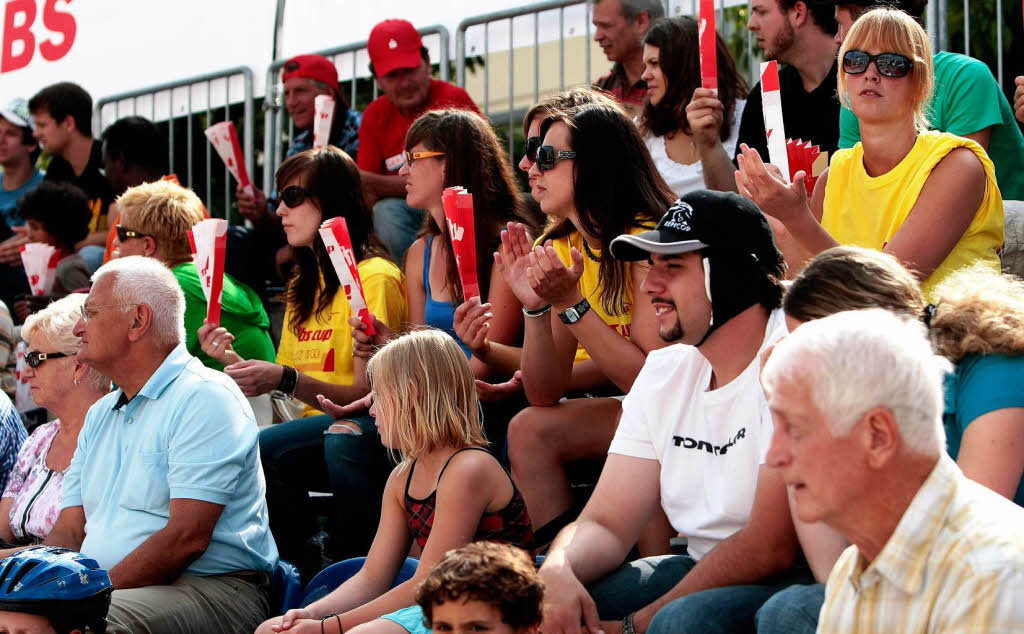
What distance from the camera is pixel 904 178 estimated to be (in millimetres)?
4504

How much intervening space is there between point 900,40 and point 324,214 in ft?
9.61

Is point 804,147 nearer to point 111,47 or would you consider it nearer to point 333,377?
point 333,377

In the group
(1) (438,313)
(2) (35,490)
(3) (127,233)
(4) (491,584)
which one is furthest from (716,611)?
(3) (127,233)

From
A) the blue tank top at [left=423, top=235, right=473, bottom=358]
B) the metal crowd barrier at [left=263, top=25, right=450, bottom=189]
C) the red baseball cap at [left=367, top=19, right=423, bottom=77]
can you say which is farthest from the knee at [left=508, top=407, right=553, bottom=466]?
the metal crowd barrier at [left=263, top=25, right=450, bottom=189]

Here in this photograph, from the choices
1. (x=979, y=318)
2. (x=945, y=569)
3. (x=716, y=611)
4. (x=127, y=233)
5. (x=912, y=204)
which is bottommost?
(x=716, y=611)

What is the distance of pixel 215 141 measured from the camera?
7.89 metres

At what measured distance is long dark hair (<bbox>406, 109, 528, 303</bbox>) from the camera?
18.7 feet

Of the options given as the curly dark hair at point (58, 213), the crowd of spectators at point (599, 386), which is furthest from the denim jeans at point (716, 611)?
the curly dark hair at point (58, 213)

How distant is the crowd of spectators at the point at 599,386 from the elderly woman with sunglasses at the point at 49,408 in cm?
1

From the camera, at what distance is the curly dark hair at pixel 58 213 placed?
849 centimetres

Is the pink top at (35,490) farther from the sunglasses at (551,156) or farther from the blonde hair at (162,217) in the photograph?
the sunglasses at (551,156)

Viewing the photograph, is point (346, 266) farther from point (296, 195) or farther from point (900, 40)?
point (900, 40)

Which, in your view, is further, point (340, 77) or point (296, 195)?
point (340, 77)

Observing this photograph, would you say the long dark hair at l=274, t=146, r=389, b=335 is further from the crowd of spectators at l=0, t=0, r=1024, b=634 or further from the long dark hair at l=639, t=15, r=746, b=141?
the long dark hair at l=639, t=15, r=746, b=141
